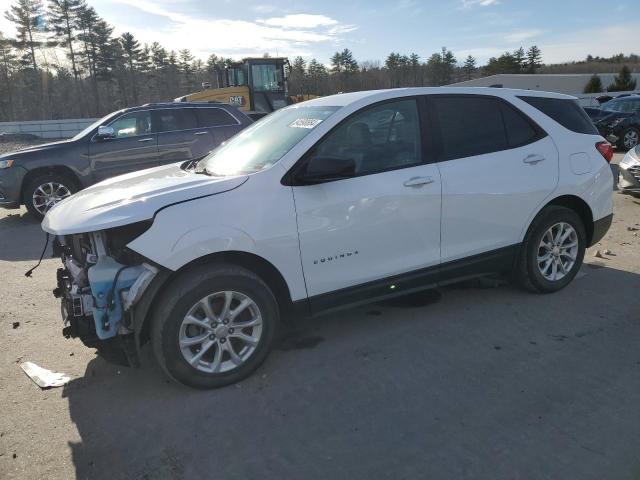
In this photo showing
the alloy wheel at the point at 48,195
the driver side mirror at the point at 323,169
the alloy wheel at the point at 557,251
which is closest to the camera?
the driver side mirror at the point at 323,169

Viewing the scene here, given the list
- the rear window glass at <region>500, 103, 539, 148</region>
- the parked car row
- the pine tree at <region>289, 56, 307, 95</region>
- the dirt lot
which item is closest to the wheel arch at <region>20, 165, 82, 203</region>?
the dirt lot

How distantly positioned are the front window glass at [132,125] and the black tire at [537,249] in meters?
7.12

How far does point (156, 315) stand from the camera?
3248mm

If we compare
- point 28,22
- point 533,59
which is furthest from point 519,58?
point 28,22

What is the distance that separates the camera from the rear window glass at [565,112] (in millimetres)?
4695

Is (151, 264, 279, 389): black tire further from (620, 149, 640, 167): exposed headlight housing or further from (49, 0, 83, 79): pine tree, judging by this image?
(49, 0, 83, 79): pine tree

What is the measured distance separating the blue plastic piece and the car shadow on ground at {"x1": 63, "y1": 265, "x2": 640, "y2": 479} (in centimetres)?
53

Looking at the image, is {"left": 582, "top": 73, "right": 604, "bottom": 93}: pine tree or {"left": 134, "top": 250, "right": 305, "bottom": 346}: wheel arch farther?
{"left": 582, "top": 73, "right": 604, "bottom": 93}: pine tree

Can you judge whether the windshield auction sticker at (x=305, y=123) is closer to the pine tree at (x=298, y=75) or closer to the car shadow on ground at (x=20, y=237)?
the car shadow on ground at (x=20, y=237)

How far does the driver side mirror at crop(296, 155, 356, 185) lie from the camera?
3.48 metres

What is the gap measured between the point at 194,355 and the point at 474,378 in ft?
6.03

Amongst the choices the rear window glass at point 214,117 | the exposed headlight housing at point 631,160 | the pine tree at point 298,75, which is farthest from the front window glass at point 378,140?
the pine tree at point 298,75

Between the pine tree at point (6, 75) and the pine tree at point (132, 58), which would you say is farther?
the pine tree at point (132, 58)

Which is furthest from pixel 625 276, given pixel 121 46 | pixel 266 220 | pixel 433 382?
pixel 121 46
